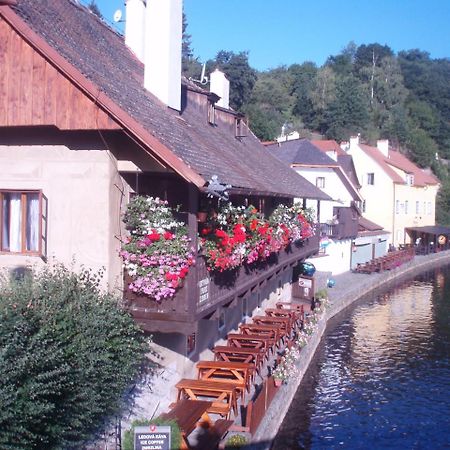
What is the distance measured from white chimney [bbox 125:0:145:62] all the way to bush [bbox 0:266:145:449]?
27.0ft

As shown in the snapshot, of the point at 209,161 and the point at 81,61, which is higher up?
the point at 81,61

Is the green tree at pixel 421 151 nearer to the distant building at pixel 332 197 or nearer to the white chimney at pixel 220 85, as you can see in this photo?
the distant building at pixel 332 197

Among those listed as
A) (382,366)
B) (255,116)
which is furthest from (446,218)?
(382,366)

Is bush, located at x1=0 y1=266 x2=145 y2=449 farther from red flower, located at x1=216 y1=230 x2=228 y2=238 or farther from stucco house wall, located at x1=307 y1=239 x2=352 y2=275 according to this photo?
stucco house wall, located at x1=307 y1=239 x2=352 y2=275

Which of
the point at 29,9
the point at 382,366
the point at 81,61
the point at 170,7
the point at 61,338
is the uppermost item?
the point at 170,7

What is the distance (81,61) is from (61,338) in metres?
4.64

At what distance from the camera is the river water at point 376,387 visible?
15117mm

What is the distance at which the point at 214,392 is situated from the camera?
12.3 meters

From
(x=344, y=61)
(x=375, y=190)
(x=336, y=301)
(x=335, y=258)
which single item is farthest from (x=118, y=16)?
(x=344, y=61)

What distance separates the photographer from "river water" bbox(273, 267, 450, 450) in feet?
49.6

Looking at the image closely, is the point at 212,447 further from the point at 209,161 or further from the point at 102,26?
the point at 102,26

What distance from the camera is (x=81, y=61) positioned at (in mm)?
9914

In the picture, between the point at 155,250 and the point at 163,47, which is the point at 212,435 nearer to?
the point at 155,250

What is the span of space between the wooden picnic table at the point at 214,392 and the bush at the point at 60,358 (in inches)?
96.0
